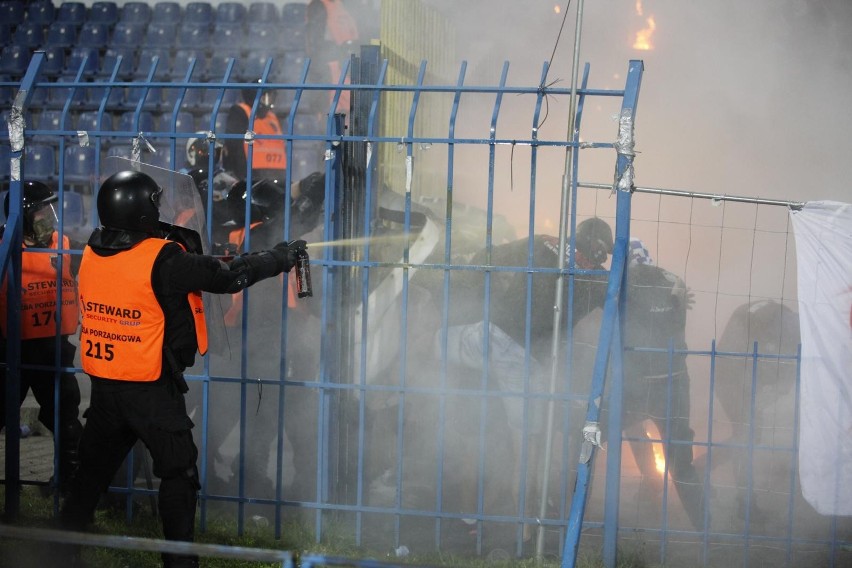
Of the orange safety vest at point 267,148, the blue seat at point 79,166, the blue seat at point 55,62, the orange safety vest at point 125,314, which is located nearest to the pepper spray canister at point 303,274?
the orange safety vest at point 125,314

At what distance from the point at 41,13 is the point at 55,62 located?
1473 mm

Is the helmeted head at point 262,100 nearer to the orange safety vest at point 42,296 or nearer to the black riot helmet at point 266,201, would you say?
the black riot helmet at point 266,201

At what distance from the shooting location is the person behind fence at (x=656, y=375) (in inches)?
207

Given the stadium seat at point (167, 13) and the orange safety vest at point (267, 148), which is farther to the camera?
the stadium seat at point (167, 13)

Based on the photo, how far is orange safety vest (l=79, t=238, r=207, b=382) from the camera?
3.73m

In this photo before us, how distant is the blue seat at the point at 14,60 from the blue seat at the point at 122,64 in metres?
1.26

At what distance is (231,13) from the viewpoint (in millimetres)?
13367

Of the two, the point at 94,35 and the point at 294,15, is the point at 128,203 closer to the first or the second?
the point at 294,15

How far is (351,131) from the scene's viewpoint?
5.12 metres

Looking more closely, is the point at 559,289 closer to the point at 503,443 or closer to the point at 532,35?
the point at 503,443

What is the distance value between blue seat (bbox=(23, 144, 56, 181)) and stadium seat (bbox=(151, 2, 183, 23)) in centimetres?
309

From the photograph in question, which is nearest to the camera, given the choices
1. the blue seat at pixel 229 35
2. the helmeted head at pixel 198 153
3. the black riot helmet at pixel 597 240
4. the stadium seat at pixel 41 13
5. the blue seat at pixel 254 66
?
the black riot helmet at pixel 597 240

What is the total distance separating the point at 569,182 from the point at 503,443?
176 cm

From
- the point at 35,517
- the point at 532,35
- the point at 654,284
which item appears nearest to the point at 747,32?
the point at 532,35
